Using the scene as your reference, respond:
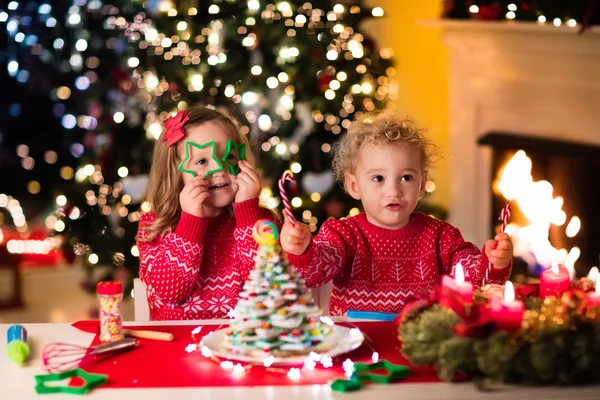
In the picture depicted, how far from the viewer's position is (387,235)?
96.7 inches

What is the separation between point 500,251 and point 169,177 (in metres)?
0.92

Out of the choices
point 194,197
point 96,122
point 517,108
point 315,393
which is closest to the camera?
point 315,393

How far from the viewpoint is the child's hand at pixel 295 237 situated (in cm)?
202

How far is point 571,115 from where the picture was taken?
4.02 m

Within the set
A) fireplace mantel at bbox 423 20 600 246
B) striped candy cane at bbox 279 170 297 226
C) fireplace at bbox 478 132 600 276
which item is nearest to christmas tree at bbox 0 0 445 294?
fireplace mantel at bbox 423 20 600 246

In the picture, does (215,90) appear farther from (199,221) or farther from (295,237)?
(295,237)

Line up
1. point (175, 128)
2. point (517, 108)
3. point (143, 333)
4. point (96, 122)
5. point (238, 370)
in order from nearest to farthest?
point (238, 370) → point (143, 333) → point (175, 128) → point (96, 122) → point (517, 108)

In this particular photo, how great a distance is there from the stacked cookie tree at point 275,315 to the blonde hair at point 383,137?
78 cm

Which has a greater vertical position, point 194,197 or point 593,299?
point 194,197

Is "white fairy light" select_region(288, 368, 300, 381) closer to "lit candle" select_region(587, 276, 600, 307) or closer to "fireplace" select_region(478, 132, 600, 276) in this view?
"lit candle" select_region(587, 276, 600, 307)

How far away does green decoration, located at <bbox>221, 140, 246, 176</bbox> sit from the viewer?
239cm

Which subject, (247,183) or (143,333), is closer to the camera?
(143,333)

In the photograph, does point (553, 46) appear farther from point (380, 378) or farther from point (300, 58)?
point (380, 378)

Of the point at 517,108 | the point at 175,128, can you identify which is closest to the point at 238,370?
the point at 175,128
